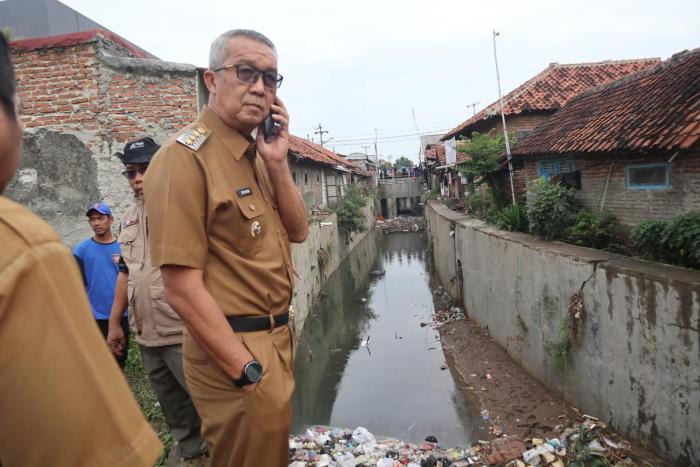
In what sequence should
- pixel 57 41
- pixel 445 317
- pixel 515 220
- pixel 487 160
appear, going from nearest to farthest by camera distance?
pixel 57 41 < pixel 515 220 < pixel 445 317 < pixel 487 160

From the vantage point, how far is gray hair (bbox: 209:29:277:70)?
1646 mm

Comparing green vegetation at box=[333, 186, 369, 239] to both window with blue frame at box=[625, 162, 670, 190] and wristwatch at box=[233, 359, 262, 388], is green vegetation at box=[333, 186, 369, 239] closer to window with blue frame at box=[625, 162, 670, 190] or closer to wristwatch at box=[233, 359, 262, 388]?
window with blue frame at box=[625, 162, 670, 190]

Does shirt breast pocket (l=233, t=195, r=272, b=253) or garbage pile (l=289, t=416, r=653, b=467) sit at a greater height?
shirt breast pocket (l=233, t=195, r=272, b=253)

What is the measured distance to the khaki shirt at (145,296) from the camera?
2799 millimetres

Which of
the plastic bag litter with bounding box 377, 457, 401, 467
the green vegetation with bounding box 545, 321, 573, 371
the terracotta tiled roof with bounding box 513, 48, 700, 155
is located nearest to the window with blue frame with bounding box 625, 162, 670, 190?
the terracotta tiled roof with bounding box 513, 48, 700, 155

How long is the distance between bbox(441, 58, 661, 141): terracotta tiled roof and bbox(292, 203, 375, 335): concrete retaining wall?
24.2ft

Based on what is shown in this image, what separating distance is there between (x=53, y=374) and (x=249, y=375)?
792 mm

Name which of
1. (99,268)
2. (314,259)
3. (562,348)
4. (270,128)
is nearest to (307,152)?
(314,259)

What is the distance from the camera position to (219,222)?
1.49m

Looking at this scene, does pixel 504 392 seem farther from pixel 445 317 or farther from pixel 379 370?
pixel 445 317

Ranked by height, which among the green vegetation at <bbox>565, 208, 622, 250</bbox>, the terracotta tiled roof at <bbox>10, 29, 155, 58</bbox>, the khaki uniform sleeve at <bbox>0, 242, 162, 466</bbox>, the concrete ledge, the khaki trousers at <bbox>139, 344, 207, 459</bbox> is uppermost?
the terracotta tiled roof at <bbox>10, 29, 155, 58</bbox>

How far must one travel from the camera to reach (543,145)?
371 inches

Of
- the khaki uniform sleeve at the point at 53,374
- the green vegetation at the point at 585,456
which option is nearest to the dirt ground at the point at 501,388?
the green vegetation at the point at 585,456

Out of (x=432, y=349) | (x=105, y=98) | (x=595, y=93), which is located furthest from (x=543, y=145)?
(x=105, y=98)
